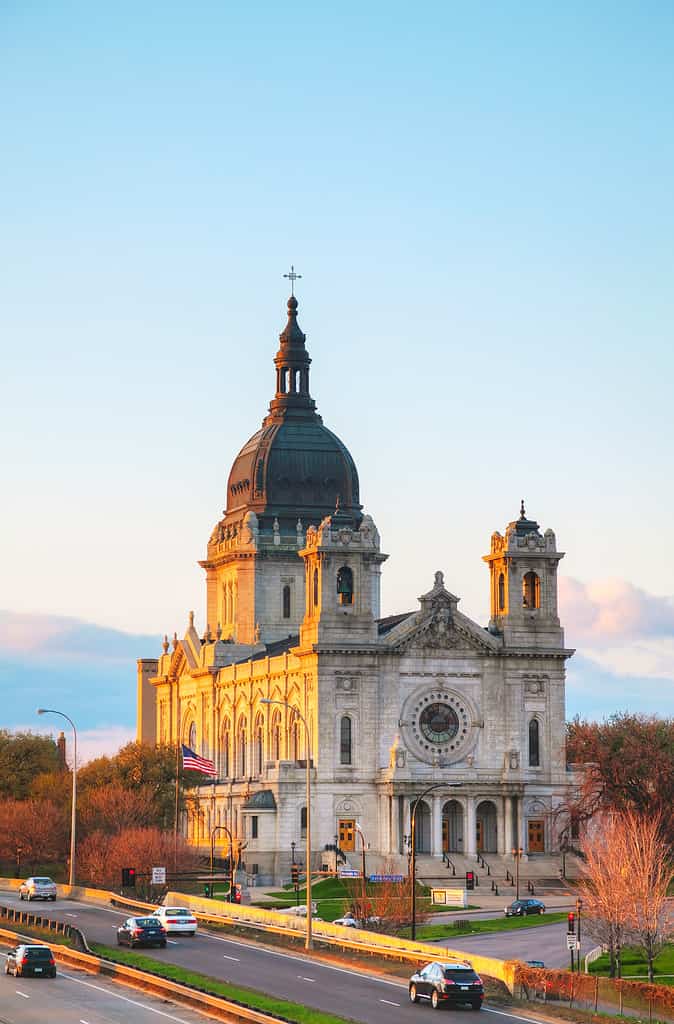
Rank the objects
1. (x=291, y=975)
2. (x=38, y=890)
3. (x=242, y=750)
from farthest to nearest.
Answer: (x=242, y=750)
(x=38, y=890)
(x=291, y=975)

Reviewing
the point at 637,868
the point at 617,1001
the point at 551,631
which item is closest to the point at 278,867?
the point at 551,631

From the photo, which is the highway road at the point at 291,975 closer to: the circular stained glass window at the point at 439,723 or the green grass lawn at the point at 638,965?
the green grass lawn at the point at 638,965

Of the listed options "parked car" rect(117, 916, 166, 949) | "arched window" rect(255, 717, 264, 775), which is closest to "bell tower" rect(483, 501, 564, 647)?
"arched window" rect(255, 717, 264, 775)

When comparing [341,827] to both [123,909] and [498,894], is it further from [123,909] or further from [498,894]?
[123,909]

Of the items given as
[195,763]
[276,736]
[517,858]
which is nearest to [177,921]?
[517,858]

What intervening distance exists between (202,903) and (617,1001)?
1407 inches

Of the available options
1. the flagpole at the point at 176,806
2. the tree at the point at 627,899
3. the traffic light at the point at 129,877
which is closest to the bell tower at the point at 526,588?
the flagpole at the point at 176,806

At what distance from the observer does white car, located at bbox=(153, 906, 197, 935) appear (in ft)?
296

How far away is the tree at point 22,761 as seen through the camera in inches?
6299

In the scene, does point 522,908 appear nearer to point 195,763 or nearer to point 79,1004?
point 195,763

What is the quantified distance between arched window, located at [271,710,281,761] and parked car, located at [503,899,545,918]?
111 ft

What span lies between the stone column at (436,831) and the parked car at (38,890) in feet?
99.7

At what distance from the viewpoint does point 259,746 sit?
493 feet

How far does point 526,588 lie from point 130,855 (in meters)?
35.0
